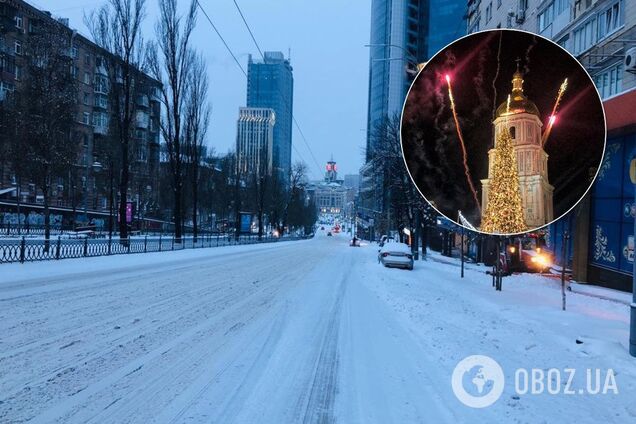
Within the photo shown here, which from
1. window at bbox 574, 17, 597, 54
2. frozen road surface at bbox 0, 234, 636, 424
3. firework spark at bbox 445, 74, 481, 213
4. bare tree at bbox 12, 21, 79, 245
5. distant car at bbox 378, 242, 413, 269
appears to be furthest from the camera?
distant car at bbox 378, 242, 413, 269

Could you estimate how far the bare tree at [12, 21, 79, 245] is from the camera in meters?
24.7

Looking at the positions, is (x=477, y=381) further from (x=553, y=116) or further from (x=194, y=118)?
(x=194, y=118)

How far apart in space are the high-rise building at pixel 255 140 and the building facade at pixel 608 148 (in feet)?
72.7

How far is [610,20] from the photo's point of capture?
1889 centimetres

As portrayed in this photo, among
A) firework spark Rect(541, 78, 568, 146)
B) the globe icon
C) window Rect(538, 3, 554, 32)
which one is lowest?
the globe icon

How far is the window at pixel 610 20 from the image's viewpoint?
60.5 ft

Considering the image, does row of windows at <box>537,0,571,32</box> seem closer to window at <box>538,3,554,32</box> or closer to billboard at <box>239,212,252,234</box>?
window at <box>538,3,554,32</box>

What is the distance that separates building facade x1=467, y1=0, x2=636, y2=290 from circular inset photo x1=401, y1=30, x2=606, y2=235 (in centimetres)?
948

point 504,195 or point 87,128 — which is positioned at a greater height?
point 87,128

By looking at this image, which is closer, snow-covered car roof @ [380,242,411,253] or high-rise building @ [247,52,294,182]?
snow-covered car roof @ [380,242,411,253]

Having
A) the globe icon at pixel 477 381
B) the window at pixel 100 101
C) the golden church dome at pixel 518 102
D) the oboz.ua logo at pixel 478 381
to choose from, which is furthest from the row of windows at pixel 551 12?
the window at pixel 100 101

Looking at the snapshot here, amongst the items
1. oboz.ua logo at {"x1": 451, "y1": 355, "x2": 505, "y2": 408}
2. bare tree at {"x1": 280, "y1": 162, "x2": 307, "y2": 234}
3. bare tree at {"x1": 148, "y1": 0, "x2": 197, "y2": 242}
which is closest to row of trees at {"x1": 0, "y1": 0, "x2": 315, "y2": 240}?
bare tree at {"x1": 148, "y1": 0, "x2": 197, "y2": 242}

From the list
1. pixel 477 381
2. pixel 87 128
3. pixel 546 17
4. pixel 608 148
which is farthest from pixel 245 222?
pixel 477 381

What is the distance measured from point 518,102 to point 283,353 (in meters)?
5.21
